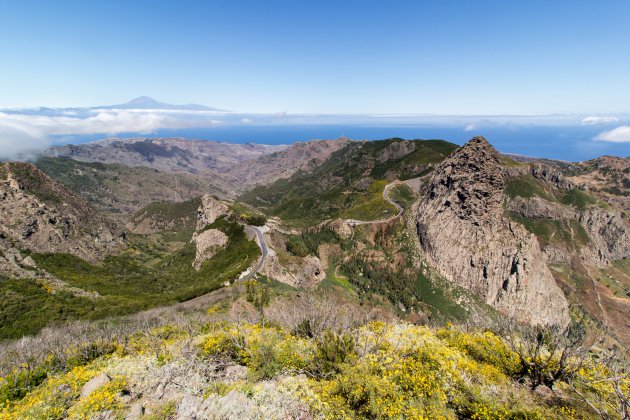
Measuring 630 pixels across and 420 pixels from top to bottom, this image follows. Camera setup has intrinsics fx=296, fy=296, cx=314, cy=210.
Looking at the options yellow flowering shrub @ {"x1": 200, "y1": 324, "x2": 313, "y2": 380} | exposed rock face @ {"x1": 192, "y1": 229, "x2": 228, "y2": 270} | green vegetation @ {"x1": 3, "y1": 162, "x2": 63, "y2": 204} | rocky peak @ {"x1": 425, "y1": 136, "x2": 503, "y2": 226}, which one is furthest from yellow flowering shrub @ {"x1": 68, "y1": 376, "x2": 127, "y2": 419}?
green vegetation @ {"x1": 3, "y1": 162, "x2": 63, "y2": 204}

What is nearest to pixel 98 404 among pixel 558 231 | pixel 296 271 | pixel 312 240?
pixel 296 271

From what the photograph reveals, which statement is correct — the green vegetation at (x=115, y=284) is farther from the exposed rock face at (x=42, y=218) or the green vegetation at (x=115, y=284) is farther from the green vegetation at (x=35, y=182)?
the green vegetation at (x=35, y=182)

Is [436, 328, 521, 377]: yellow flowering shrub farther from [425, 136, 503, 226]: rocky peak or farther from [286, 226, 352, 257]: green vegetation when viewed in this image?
[425, 136, 503, 226]: rocky peak

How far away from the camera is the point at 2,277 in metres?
89.6

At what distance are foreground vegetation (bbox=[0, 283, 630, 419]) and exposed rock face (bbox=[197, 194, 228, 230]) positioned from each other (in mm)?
126166

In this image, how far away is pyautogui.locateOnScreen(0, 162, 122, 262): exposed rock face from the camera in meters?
122

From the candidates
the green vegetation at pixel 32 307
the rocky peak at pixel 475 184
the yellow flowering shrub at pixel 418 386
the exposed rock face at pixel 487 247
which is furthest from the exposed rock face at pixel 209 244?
the yellow flowering shrub at pixel 418 386

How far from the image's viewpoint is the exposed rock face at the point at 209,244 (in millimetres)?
122375

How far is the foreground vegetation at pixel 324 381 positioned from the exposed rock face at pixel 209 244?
310 feet

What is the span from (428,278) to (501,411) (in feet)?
354

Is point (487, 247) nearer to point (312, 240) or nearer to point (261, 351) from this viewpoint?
point (312, 240)

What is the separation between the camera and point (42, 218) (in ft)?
429

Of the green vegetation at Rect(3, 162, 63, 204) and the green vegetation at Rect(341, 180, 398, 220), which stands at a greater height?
the green vegetation at Rect(3, 162, 63, 204)

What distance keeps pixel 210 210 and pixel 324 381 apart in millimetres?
152276
